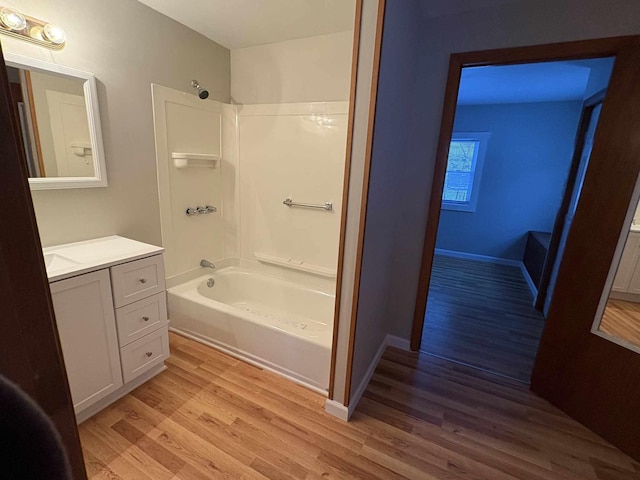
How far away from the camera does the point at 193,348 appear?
7.30 ft

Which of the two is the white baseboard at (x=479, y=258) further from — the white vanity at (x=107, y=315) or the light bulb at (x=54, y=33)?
the light bulb at (x=54, y=33)

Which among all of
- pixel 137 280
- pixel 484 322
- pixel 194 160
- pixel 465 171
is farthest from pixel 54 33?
pixel 465 171

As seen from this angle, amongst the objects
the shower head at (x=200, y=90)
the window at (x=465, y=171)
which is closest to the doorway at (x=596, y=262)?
the shower head at (x=200, y=90)

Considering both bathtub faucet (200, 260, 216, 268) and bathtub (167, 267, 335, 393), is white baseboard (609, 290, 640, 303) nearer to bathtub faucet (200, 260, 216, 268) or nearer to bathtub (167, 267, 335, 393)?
bathtub (167, 267, 335, 393)

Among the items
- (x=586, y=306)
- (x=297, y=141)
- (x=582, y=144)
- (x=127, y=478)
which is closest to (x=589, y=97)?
(x=582, y=144)

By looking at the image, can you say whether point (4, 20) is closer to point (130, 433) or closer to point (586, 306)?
point (130, 433)

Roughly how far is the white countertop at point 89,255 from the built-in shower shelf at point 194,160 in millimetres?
760

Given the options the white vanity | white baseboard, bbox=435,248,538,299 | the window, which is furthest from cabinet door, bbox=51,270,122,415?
white baseboard, bbox=435,248,538,299

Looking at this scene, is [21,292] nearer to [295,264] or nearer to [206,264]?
[295,264]

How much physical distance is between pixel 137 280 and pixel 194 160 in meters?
1.21

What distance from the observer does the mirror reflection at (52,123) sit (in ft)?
4.98

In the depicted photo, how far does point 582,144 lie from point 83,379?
4106 mm

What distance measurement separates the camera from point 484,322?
111 inches

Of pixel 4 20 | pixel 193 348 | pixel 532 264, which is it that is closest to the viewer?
pixel 4 20
